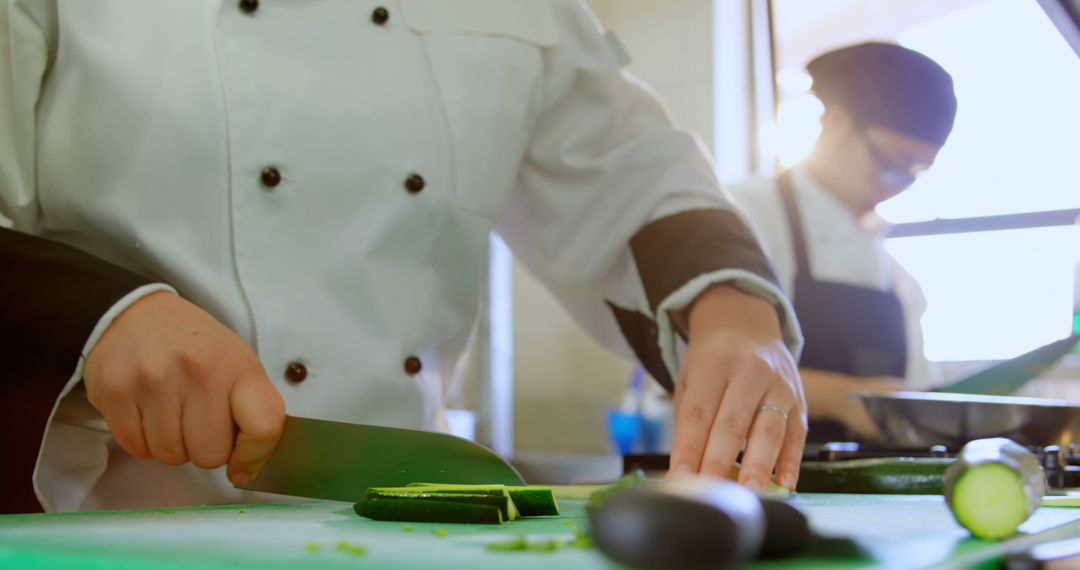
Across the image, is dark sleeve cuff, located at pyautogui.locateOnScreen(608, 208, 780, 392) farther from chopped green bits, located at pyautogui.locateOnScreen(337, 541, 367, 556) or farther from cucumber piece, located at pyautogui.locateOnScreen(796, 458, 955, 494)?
chopped green bits, located at pyautogui.locateOnScreen(337, 541, 367, 556)

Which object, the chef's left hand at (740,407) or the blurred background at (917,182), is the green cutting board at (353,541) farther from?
the blurred background at (917,182)

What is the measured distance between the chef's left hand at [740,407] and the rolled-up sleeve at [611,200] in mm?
143

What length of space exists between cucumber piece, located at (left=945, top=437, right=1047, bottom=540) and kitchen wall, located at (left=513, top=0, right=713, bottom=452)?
267cm

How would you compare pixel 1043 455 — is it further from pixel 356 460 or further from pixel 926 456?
pixel 356 460

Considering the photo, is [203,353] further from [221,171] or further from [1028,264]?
[1028,264]

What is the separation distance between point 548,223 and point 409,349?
270 millimetres

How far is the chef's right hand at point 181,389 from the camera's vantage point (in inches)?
26.6

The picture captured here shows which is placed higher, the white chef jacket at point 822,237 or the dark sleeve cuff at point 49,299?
the white chef jacket at point 822,237

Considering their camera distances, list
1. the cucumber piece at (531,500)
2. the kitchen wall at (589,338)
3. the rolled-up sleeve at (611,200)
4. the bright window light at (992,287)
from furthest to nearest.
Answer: the kitchen wall at (589,338)
the bright window light at (992,287)
the rolled-up sleeve at (611,200)
the cucumber piece at (531,500)

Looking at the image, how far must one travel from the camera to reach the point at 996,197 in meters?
2.89

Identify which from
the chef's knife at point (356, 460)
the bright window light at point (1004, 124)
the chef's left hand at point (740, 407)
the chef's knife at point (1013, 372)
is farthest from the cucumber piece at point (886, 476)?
the bright window light at point (1004, 124)

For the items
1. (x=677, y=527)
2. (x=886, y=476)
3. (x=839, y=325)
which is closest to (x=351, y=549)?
(x=677, y=527)

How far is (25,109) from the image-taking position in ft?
2.93

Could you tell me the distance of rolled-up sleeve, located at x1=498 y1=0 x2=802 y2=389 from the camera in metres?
1.06
